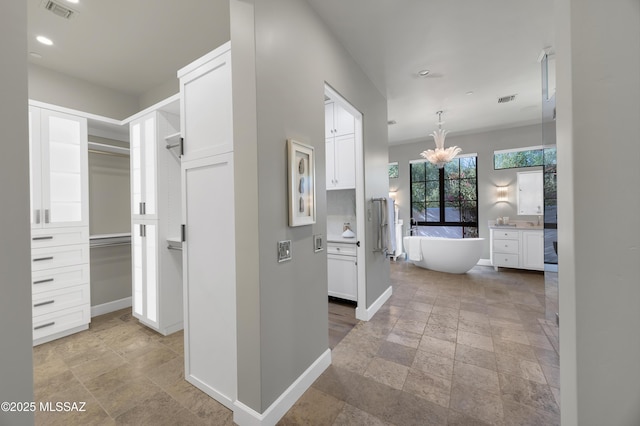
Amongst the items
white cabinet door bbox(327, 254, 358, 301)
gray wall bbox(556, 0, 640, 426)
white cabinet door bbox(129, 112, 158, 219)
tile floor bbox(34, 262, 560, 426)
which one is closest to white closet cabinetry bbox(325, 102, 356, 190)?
white cabinet door bbox(327, 254, 358, 301)

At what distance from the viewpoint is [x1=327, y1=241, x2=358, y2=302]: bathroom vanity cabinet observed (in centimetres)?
341

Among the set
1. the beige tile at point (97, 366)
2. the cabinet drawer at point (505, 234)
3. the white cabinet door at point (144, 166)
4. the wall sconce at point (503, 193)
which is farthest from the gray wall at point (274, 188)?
the wall sconce at point (503, 193)

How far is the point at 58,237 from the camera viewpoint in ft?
8.95

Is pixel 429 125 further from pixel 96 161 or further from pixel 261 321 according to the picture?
pixel 96 161

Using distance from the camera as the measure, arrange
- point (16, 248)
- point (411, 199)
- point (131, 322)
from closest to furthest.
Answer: point (16, 248) → point (131, 322) → point (411, 199)

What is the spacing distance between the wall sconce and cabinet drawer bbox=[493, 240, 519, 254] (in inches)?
41.9

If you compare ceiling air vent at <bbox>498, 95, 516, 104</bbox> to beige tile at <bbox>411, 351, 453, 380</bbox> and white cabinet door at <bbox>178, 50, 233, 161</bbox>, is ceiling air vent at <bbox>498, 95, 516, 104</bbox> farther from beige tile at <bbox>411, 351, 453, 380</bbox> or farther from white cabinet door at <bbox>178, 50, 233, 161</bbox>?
white cabinet door at <bbox>178, 50, 233, 161</bbox>

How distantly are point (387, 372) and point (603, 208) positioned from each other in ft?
6.49

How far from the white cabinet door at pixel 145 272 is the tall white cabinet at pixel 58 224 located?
0.53m

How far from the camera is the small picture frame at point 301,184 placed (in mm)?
1761

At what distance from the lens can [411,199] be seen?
6.87m

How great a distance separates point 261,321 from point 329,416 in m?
0.83

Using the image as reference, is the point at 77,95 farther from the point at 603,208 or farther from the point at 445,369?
the point at 445,369

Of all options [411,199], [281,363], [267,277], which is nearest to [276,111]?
[267,277]
